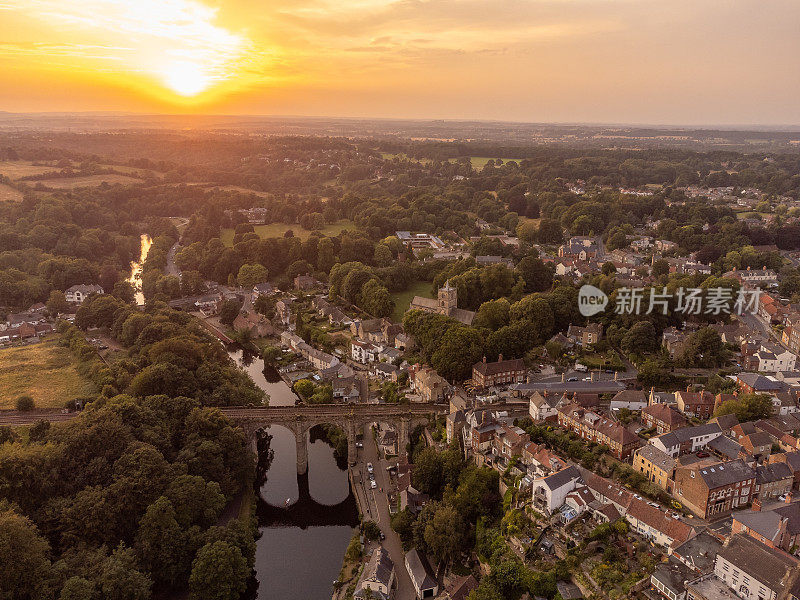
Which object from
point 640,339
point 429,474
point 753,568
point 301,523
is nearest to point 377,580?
point 429,474

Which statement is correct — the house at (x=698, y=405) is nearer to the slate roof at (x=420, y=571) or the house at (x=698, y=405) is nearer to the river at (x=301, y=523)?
the slate roof at (x=420, y=571)

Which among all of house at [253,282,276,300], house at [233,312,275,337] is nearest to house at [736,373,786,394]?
house at [233,312,275,337]

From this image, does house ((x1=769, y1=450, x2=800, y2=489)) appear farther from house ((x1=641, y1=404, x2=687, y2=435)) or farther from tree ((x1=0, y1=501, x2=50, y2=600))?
tree ((x1=0, y1=501, x2=50, y2=600))

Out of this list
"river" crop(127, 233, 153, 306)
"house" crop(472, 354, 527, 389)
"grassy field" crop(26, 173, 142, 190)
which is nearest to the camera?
"house" crop(472, 354, 527, 389)

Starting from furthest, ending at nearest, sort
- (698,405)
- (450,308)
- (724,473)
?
1. (450,308)
2. (698,405)
3. (724,473)

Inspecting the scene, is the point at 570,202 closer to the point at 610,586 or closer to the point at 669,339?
the point at 669,339

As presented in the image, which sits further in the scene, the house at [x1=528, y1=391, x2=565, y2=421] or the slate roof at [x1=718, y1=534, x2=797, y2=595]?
the house at [x1=528, y1=391, x2=565, y2=421]

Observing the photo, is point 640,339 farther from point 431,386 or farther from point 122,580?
point 122,580
